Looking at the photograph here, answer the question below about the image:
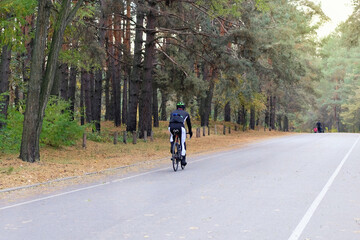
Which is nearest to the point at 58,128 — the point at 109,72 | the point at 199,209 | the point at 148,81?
the point at 148,81

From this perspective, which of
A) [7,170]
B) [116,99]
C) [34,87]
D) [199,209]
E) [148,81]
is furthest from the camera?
[116,99]

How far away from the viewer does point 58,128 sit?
19.5m

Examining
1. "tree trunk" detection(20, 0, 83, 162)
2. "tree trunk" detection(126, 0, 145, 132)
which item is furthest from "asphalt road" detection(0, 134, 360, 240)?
"tree trunk" detection(126, 0, 145, 132)

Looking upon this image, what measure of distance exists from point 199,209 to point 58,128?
12.6 metres

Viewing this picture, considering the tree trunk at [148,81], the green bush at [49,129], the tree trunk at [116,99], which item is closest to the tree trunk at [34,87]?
the green bush at [49,129]

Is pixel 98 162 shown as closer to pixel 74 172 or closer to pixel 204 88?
pixel 74 172

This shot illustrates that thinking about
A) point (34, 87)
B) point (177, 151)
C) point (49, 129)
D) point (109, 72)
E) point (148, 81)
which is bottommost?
point (177, 151)

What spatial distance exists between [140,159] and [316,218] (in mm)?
11053

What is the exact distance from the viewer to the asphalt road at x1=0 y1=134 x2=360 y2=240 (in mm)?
6613

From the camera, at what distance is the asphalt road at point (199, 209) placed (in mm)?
6613

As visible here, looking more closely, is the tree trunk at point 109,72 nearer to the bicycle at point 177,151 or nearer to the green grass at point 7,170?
the bicycle at point 177,151

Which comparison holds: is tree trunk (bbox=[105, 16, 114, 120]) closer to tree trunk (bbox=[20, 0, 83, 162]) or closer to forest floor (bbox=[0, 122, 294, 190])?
forest floor (bbox=[0, 122, 294, 190])

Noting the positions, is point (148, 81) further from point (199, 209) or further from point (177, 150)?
point (199, 209)

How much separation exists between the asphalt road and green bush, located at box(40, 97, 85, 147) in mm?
7299
